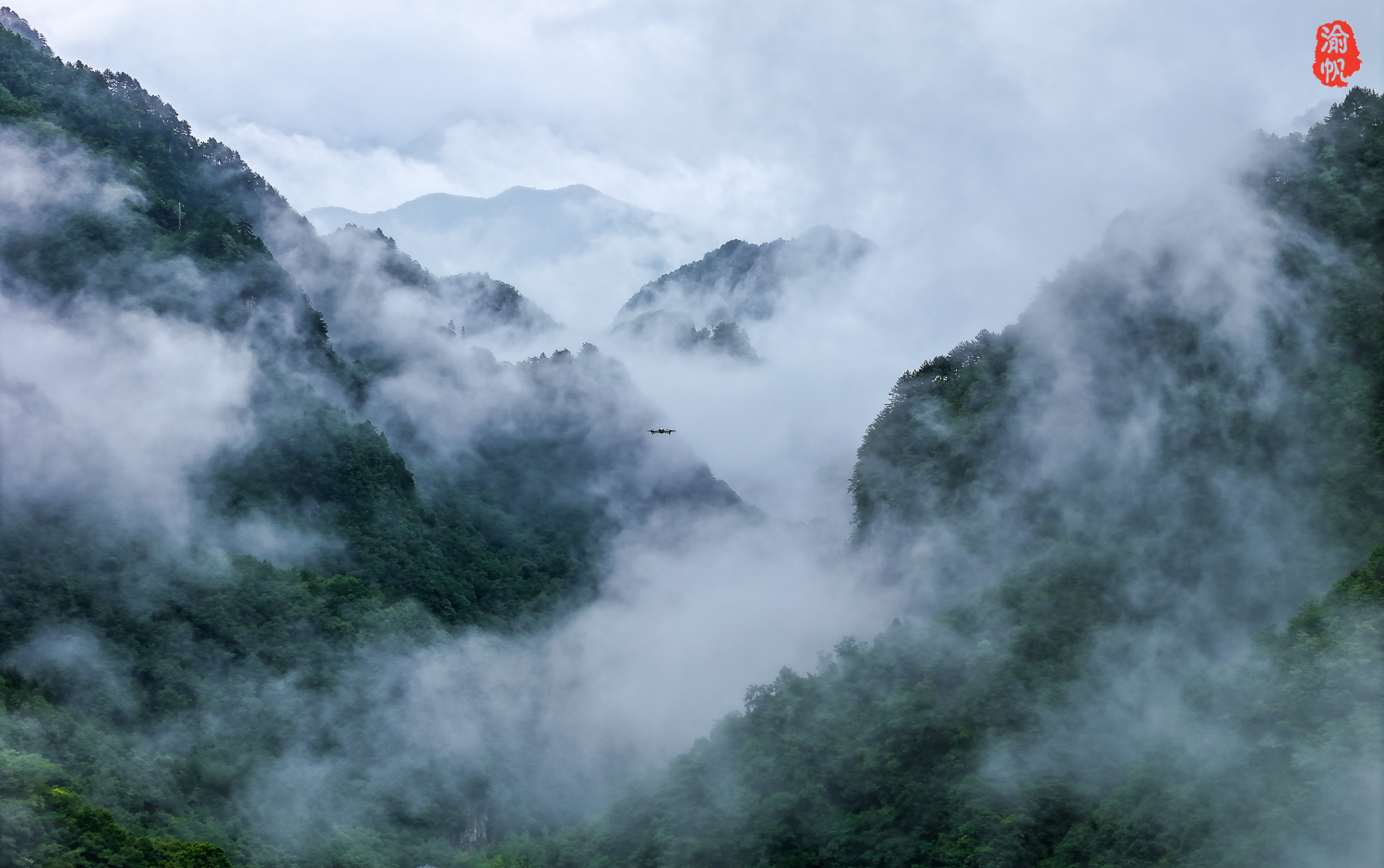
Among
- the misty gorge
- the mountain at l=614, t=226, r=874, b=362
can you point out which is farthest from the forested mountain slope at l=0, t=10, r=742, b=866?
the mountain at l=614, t=226, r=874, b=362

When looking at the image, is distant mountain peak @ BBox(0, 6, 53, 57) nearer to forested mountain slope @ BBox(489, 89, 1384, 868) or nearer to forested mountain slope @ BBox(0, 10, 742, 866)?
forested mountain slope @ BBox(0, 10, 742, 866)

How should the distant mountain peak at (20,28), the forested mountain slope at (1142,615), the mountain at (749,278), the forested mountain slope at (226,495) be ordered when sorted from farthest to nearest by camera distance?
the mountain at (749,278) < the distant mountain peak at (20,28) < the forested mountain slope at (226,495) < the forested mountain slope at (1142,615)

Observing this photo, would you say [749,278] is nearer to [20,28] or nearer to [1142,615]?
[20,28]

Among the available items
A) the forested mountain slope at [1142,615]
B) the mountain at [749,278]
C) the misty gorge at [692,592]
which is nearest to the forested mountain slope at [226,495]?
the misty gorge at [692,592]

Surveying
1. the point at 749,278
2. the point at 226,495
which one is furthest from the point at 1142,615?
the point at 749,278

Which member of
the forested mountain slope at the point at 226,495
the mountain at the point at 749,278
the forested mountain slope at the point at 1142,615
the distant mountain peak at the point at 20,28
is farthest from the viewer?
the mountain at the point at 749,278

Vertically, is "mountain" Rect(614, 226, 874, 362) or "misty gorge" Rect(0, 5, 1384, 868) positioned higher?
"mountain" Rect(614, 226, 874, 362)

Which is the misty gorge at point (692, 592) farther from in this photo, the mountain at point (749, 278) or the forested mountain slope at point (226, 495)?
the mountain at point (749, 278)
